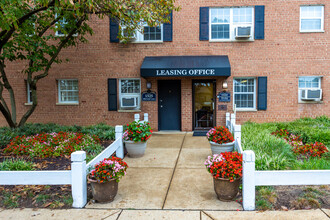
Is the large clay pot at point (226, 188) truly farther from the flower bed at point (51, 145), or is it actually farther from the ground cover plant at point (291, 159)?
the flower bed at point (51, 145)

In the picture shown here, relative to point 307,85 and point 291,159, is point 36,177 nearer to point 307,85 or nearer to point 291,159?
point 291,159

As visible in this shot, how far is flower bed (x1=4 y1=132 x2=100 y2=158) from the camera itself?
277 inches

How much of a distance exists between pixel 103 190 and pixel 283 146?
4.79m

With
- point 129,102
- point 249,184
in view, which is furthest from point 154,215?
point 129,102

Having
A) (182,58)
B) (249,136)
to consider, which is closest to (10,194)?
(249,136)

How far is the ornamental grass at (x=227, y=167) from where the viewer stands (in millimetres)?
4285

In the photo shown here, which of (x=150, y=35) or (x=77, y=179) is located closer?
(x=77, y=179)

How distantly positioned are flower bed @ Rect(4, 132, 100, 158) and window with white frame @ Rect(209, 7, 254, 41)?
7.08 m

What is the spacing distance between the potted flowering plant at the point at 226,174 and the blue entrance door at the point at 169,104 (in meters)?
7.63

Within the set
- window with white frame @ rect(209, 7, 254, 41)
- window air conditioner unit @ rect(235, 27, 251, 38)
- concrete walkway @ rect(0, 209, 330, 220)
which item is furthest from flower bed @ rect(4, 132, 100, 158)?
window air conditioner unit @ rect(235, 27, 251, 38)

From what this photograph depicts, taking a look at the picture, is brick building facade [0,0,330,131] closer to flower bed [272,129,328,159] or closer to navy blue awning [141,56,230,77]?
navy blue awning [141,56,230,77]

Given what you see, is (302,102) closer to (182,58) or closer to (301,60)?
(301,60)

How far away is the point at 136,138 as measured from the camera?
712 cm

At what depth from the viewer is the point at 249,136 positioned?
8.01 m
